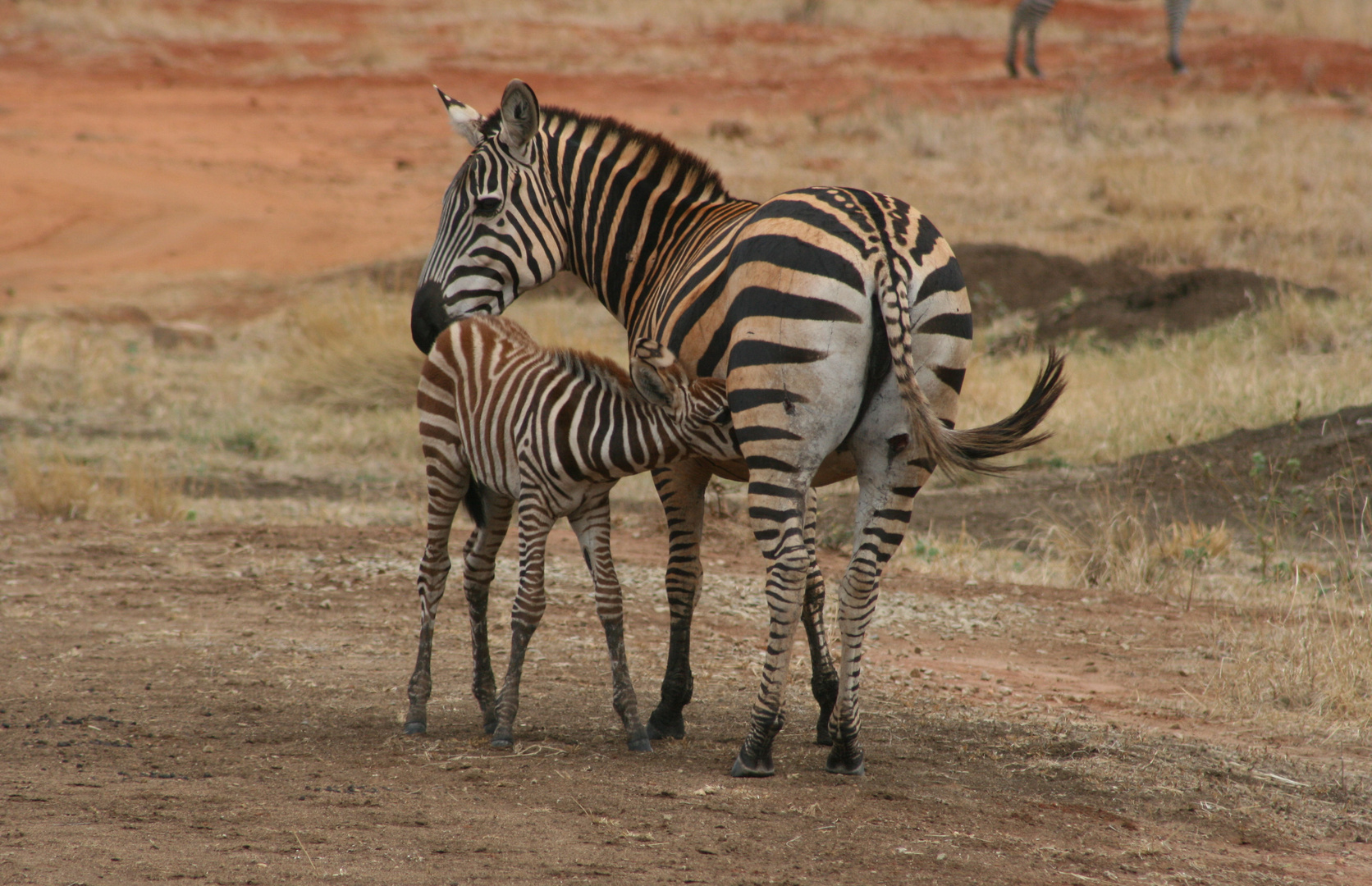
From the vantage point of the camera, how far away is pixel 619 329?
51.9 feet

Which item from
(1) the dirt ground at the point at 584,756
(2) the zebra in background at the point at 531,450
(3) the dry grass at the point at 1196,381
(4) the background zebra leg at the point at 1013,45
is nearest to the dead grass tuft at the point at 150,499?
(1) the dirt ground at the point at 584,756

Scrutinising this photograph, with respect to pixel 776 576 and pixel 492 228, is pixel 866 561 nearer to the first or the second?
pixel 776 576

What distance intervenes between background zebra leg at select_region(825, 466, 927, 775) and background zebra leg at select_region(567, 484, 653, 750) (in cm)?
87

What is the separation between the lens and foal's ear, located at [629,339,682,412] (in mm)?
4719

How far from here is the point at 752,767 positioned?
4879 millimetres

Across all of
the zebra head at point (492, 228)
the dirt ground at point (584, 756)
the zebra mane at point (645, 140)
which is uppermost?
the zebra mane at point (645, 140)

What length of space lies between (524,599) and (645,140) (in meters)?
2.31

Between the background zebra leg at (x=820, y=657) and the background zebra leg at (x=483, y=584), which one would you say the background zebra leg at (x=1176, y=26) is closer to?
the background zebra leg at (x=820, y=657)

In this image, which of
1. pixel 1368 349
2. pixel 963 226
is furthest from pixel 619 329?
pixel 1368 349

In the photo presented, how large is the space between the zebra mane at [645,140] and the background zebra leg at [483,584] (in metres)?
1.78

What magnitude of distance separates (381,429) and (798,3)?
35.1 metres

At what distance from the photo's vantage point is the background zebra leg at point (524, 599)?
16.8 feet

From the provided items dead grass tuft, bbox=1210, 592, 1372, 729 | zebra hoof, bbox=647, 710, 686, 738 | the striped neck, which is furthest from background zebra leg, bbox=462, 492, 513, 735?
dead grass tuft, bbox=1210, 592, 1372, 729

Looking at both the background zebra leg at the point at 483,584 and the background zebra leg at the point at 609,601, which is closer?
the background zebra leg at the point at 609,601
